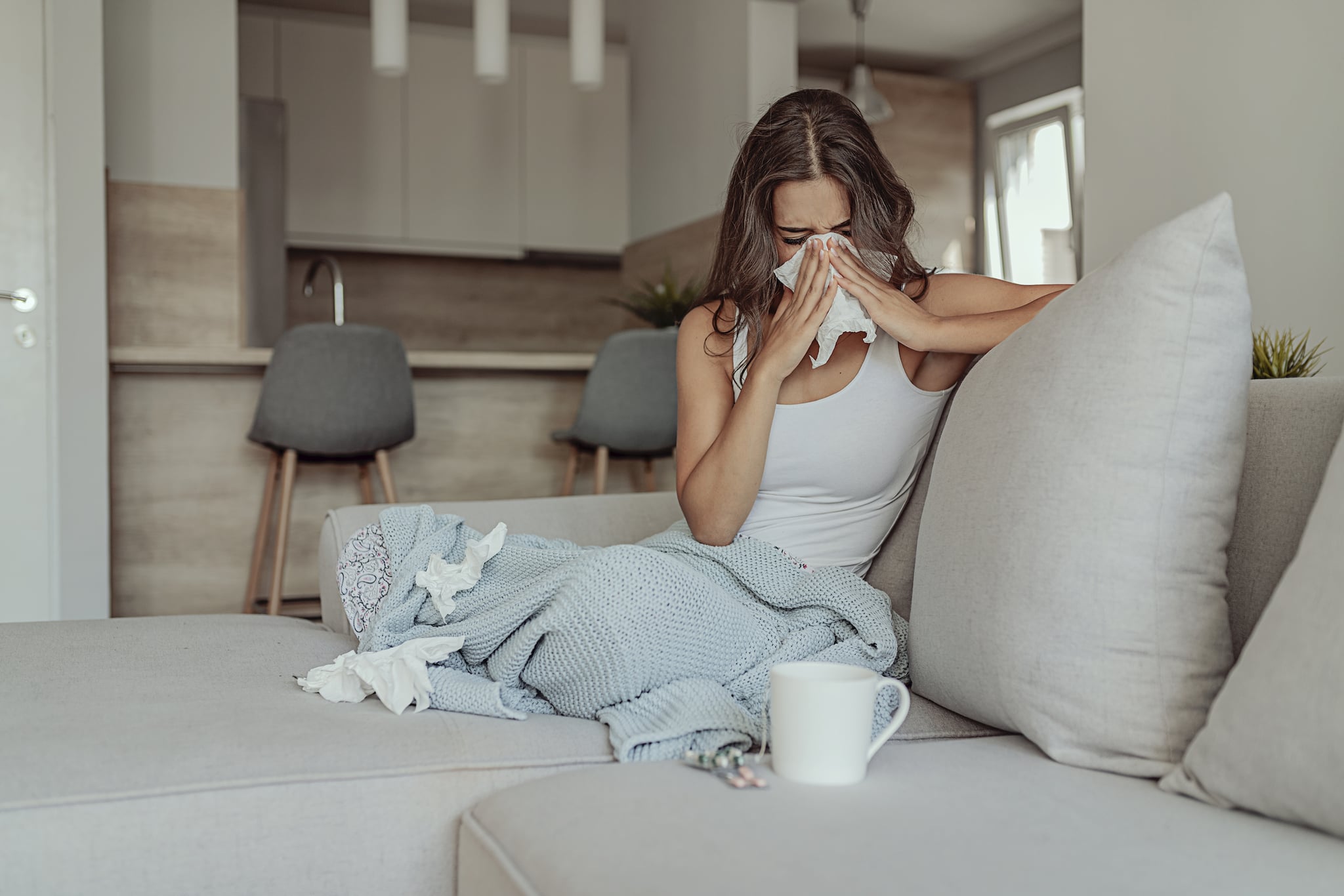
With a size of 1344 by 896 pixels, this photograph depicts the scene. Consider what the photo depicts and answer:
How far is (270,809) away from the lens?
0.93 metres

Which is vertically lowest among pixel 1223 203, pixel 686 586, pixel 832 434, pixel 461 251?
pixel 686 586

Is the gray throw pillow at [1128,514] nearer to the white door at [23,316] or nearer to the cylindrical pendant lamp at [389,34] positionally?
the white door at [23,316]

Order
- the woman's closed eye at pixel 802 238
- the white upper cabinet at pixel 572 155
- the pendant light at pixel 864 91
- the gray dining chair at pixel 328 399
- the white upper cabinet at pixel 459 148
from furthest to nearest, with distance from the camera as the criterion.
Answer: the white upper cabinet at pixel 572 155
the white upper cabinet at pixel 459 148
the pendant light at pixel 864 91
the gray dining chair at pixel 328 399
the woman's closed eye at pixel 802 238

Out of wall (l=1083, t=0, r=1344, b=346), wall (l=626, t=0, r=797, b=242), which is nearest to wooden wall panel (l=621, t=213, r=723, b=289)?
wall (l=626, t=0, r=797, b=242)

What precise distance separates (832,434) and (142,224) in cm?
290

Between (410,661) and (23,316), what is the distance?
2.26m

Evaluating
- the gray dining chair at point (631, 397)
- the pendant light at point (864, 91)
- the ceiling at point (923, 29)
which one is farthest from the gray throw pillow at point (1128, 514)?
the ceiling at point (923, 29)

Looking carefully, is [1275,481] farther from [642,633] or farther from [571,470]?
[571,470]

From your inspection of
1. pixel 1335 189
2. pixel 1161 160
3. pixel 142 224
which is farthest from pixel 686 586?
pixel 142 224

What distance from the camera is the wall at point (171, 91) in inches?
138

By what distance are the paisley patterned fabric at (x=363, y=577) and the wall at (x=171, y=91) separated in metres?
2.67

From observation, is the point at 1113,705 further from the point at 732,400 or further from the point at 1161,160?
the point at 1161,160

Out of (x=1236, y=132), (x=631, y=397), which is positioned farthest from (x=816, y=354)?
(x=631, y=397)

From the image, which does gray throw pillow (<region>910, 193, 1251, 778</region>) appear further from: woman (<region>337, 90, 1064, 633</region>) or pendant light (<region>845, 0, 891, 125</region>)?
pendant light (<region>845, 0, 891, 125</region>)
